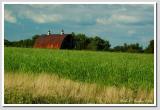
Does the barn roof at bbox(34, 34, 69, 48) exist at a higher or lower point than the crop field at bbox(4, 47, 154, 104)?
higher

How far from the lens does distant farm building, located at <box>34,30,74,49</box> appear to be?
2142 cm

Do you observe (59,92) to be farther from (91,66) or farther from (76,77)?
(91,66)

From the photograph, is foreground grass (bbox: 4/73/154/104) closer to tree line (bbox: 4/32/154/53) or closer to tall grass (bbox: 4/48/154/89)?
tall grass (bbox: 4/48/154/89)

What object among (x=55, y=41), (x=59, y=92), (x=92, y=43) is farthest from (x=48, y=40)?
(x=59, y=92)

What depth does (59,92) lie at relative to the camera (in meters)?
21.4

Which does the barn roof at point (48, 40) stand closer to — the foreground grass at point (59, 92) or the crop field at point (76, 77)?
the crop field at point (76, 77)

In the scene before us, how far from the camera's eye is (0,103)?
21344 mm

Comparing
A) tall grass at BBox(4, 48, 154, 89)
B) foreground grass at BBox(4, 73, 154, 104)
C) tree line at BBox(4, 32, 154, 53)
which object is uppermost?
tree line at BBox(4, 32, 154, 53)

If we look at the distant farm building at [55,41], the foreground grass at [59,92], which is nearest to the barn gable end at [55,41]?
the distant farm building at [55,41]

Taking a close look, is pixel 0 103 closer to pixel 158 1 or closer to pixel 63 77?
pixel 63 77

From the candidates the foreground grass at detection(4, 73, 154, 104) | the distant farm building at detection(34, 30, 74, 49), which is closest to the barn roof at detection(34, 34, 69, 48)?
the distant farm building at detection(34, 30, 74, 49)

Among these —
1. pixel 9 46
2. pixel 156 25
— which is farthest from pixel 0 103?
pixel 156 25

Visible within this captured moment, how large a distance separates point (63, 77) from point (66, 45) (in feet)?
1.32

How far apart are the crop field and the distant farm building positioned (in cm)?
6
